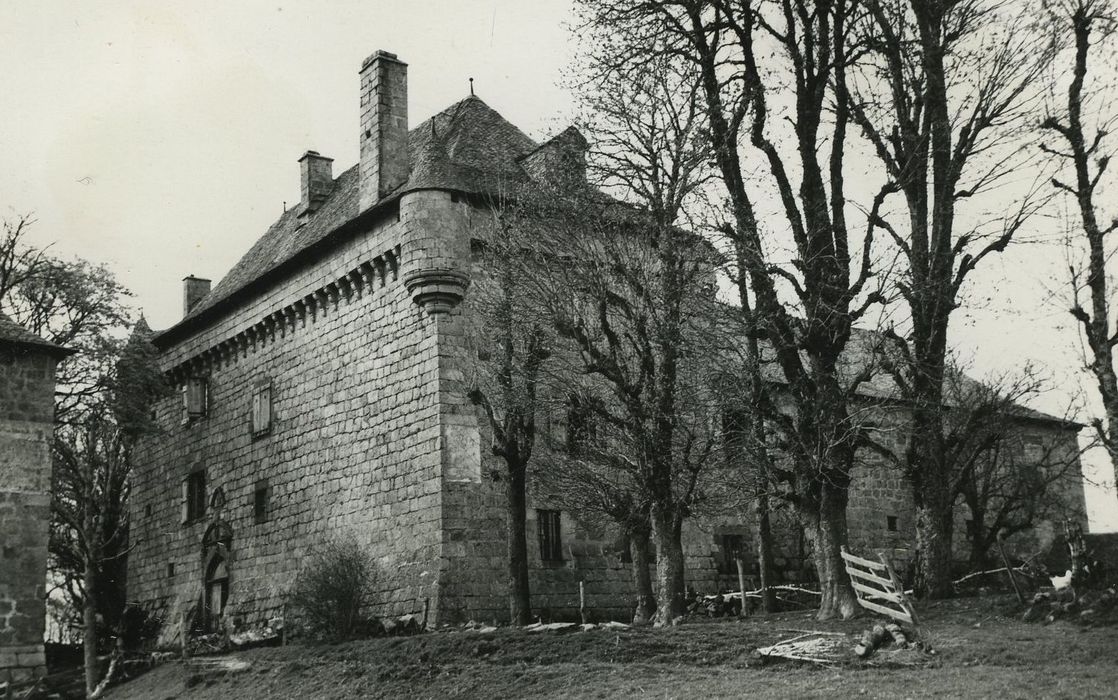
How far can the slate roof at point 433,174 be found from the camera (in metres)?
24.6

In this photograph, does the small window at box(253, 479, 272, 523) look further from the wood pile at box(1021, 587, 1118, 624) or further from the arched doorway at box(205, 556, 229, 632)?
the wood pile at box(1021, 587, 1118, 624)

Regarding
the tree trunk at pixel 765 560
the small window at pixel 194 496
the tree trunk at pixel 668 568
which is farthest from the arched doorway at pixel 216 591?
the tree trunk at pixel 668 568

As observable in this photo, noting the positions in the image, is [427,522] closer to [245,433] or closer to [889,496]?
[245,433]

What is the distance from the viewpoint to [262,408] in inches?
1143

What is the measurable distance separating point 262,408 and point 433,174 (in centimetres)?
835

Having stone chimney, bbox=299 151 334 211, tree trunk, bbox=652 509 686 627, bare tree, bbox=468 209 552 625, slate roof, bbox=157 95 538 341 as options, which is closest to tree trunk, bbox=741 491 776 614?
tree trunk, bbox=652 509 686 627

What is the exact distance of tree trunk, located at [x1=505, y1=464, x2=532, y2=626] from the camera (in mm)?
21094

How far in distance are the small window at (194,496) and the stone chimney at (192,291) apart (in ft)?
21.9

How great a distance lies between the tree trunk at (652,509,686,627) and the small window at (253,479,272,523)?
1210 cm

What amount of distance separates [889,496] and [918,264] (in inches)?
610

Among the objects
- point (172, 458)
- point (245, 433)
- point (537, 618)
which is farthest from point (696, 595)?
point (172, 458)

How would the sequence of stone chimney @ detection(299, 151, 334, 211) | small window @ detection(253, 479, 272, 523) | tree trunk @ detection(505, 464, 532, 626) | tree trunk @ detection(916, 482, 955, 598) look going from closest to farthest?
tree trunk @ detection(916, 482, 955, 598)
tree trunk @ detection(505, 464, 532, 626)
small window @ detection(253, 479, 272, 523)
stone chimney @ detection(299, 151, 334, 211)

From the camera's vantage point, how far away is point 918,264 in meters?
20.5

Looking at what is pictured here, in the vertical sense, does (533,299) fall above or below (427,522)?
above
